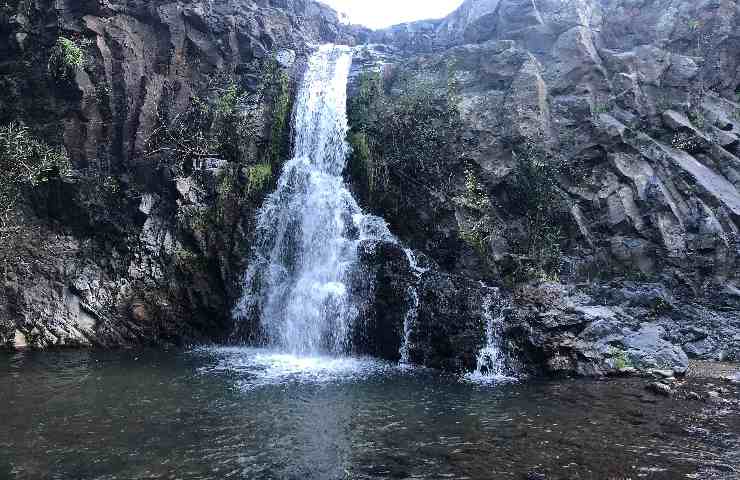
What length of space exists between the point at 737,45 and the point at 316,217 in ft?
86.1

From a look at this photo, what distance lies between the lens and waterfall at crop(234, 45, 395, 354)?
1964 centimetres

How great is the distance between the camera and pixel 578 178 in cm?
2306

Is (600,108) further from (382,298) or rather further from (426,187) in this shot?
(382,298)

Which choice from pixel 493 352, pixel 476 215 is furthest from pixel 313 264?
pixel 493 352

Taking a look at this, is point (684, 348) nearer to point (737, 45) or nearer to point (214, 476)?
point (214, 476)

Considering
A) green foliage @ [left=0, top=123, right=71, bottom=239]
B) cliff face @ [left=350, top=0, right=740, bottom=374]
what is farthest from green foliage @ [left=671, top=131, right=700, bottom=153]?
green foliage @ [left=0, top=123, right=71, bottom=239]

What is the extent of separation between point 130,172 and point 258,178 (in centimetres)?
568

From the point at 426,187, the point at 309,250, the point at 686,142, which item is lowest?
the point at 309,250

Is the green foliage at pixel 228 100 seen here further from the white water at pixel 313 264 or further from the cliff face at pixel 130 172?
the white water at pixel 313 264

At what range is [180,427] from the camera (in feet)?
37.2

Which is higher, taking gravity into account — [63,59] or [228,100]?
[63,59]

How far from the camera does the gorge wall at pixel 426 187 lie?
18.7 metres

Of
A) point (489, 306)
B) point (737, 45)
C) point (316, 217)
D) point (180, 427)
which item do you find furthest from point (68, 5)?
point (737, 45)

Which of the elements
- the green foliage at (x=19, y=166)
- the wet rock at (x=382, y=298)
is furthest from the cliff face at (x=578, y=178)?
the green foliage at (x=19, y=166)
